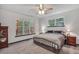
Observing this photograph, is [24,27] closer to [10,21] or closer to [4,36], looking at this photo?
[10,21]

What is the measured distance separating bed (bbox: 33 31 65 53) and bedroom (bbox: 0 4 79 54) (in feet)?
0.25

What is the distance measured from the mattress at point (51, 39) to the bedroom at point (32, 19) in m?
0.10

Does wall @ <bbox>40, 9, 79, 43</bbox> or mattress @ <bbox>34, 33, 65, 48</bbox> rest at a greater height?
wall @ <bbox>40, 9, 79, 43</bbox>

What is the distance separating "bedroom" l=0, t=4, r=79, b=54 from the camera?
210 cm

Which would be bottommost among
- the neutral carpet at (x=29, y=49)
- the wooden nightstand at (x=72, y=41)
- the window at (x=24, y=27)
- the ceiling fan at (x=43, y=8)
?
the neutral carpet at (x=29, y=49)

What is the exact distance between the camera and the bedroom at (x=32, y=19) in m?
2.10

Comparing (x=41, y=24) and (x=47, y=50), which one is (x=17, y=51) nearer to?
(x=47, y=50)

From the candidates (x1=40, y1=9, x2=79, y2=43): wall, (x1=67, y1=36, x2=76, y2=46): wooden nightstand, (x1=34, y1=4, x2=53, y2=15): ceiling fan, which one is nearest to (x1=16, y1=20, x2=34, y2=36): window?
(x1=34, y1=4, x2=53, y2=15): ceiling fan

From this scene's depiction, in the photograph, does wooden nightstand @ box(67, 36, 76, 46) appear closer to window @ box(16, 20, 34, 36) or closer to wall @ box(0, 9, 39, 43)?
window @ box(16, 20, 34, 36)

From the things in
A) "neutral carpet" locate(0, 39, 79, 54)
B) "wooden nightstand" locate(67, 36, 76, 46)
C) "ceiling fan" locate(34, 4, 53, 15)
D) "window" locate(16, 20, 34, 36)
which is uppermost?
"ceiling fan" locate(34, 4, 53, 15)

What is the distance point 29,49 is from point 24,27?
1.61 feet

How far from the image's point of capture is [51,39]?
6.88 ft

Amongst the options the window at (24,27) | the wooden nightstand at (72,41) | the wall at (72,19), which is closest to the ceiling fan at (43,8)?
the wall at (72,19)

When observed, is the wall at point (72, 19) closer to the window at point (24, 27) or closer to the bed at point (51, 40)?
the bed at point (51, 40)
